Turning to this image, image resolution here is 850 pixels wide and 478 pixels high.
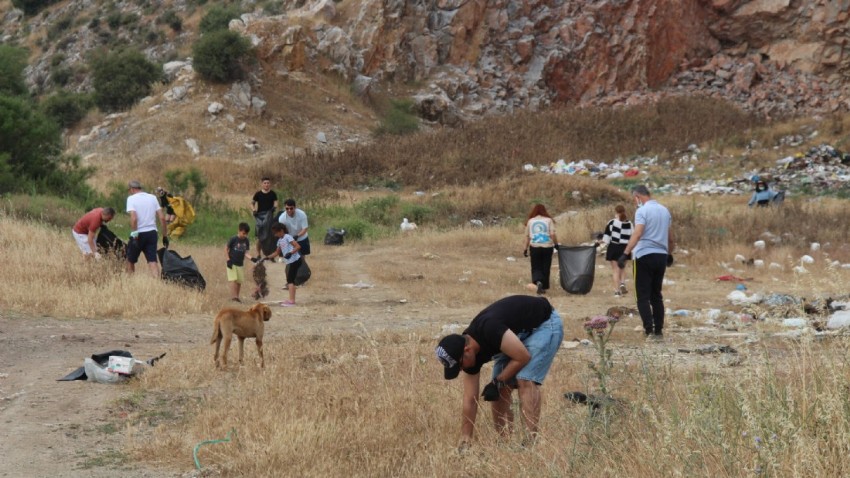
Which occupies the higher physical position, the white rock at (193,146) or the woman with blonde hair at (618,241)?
the white rock at (193,146)

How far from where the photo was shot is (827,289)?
12.6 metres

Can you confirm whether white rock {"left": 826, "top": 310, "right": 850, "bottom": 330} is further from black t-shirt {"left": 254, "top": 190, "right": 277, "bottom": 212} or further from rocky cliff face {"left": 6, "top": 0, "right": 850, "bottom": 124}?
rocky cliff face {"left": 6, "top": 0, "right": 850, "bottom": 124}

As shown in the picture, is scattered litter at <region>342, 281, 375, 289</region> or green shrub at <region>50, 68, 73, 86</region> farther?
green shrub at <region>50, 68, 73, 86</region>

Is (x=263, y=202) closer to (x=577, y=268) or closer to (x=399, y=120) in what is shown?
(x=577, y=268)

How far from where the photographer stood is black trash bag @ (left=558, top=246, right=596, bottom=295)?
43.1ft

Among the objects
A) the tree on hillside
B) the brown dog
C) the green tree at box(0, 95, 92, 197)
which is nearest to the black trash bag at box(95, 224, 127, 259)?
the brown dog

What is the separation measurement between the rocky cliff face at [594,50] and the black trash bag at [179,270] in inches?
1115

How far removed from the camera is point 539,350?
5082mm

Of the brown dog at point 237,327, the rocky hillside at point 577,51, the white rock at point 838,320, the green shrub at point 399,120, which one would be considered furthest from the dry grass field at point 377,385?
the rocky hillside at point 577,51

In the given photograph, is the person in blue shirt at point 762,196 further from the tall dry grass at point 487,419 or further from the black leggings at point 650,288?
the tall dry grass at point 487,419

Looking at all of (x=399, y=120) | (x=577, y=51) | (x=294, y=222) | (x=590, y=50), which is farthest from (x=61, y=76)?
(x=294, y=222)

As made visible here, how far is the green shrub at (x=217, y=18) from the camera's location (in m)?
48.7

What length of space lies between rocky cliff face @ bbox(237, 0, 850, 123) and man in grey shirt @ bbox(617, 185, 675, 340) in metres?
31.4

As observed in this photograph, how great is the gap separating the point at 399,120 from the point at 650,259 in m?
28.5
